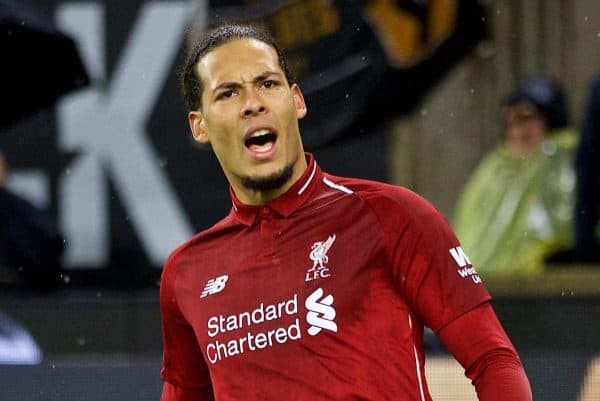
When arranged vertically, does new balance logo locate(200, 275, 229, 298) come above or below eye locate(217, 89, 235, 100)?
below

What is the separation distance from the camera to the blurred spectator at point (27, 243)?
6074 mm

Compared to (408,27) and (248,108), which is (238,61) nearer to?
(248,108)

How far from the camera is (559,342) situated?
207 inches

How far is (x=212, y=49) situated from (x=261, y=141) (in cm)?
23

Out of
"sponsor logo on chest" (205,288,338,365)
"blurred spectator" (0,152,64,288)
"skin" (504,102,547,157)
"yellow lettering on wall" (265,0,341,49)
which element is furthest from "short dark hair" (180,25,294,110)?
"yellow lettering on wall" (265,0,341,49)

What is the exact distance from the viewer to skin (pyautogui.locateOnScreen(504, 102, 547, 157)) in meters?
5.86

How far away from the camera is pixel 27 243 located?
20.0 feet

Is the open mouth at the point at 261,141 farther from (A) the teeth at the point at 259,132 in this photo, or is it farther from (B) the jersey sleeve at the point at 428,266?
(B) the jersey sleeve at the point at 428,266

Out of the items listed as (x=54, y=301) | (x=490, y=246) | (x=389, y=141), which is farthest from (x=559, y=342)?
(x=54, y=301)

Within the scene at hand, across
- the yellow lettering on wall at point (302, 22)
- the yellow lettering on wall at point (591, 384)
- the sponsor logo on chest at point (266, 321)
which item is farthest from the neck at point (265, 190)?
the yellow lettering on wall at point (302, 22)

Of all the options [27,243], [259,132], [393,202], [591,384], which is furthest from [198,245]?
[27,243]

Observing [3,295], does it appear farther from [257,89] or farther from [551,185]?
[257,89]

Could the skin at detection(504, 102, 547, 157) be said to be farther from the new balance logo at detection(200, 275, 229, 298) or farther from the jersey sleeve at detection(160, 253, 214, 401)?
the new balance logo at detection(200, 275, 229, 298)

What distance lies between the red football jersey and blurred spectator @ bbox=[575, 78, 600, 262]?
2.89 meters
